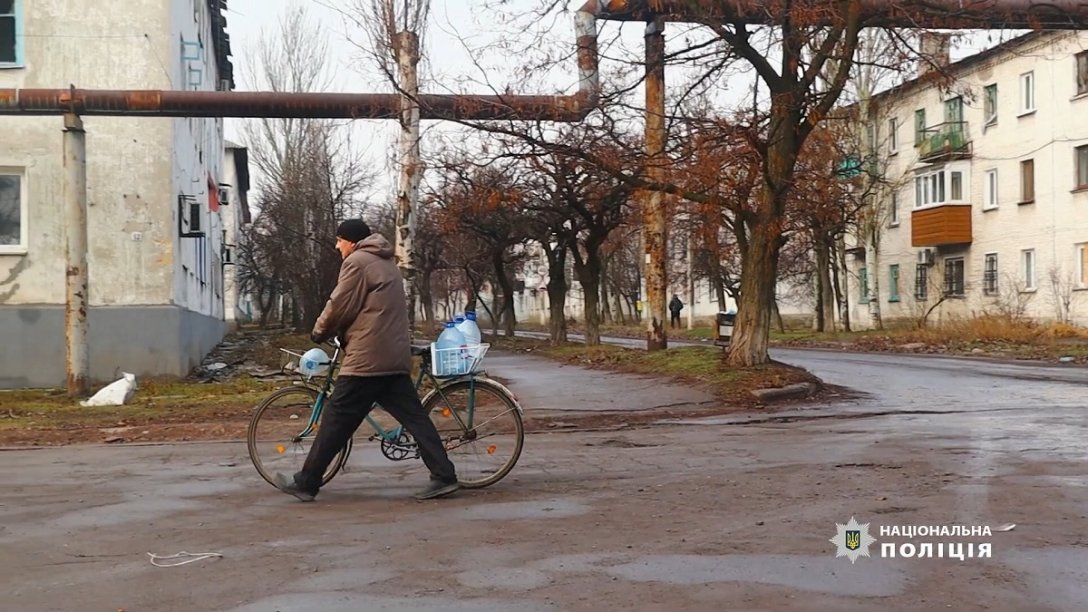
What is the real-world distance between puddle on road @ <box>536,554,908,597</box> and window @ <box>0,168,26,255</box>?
1565 cm

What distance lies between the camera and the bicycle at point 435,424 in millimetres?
8016

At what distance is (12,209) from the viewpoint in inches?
728

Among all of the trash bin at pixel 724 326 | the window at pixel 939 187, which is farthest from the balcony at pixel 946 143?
the trash bin at pixel 724 326

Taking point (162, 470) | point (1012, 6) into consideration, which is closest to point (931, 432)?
point (162, 470)

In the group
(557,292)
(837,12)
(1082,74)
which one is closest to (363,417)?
(837,12)

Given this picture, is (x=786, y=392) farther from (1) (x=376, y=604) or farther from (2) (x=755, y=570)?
(1) (x=376, y=604)

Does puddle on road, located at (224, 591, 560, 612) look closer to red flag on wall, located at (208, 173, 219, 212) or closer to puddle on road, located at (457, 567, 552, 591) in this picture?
puddle on road, located at (457, 567, 552, 591)

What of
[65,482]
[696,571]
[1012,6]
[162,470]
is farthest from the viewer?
[1012,6]

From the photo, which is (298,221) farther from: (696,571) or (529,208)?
(696,571)

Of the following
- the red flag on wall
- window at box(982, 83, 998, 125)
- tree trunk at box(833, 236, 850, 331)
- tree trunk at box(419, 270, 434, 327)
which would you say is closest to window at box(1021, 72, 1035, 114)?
window at box(982, 83, 998, 125)

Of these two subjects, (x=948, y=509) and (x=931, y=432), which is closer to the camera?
(x=948, y=509)

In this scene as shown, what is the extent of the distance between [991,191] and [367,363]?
38.1m

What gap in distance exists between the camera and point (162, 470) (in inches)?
363

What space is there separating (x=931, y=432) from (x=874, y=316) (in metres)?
35.2
